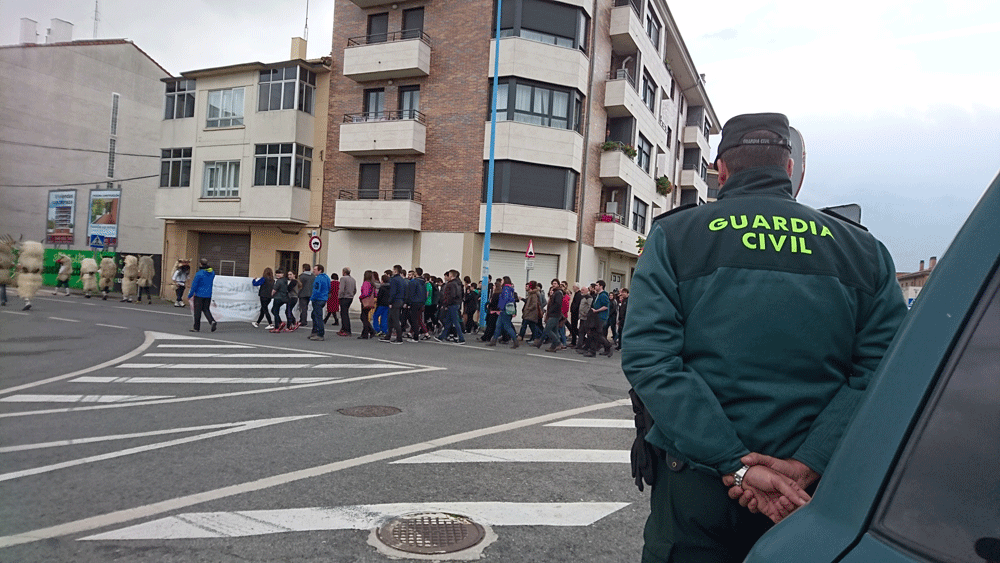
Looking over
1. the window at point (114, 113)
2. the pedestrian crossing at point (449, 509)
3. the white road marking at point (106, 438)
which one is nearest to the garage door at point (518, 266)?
the white road marking at point (106, 438)

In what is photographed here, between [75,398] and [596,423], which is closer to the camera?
[596,423]

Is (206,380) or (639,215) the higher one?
(639,215)

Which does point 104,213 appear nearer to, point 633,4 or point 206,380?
point 206,380

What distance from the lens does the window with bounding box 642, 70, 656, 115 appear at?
30358 millimetres

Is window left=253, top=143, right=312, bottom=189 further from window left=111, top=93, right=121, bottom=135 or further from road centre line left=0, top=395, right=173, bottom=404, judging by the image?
window left=111, top=93, right=121, bottom=135

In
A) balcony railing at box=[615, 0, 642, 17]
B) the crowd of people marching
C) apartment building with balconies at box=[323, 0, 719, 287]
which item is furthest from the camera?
balcony railing at box=[615, 0, 642, 17]

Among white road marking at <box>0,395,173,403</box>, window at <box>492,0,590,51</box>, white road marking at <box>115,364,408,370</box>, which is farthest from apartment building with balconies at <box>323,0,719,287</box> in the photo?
white road marking at <box>0,395,173,403</box>

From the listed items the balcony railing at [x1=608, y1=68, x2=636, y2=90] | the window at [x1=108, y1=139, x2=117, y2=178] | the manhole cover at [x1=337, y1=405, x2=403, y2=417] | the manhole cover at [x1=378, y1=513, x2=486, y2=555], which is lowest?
the manhole cover at [x1=337, y1=405, x2=403, y2=417]

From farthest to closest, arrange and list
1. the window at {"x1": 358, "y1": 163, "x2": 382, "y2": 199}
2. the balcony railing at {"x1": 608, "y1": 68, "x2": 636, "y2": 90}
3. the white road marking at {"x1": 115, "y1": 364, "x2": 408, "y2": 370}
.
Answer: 1. the balcony railing at {"x1": 608, "y1": 68, "x2": 636, "y2": 90}
2. the window at {"x1": 358, "y1": 163, "x2": 382, "y2": 199}
3. the white road marking at {"x1": 115, "y1": 364, "x2": 408, "y2": 370}

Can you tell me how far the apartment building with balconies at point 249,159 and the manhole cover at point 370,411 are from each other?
69.3 feet

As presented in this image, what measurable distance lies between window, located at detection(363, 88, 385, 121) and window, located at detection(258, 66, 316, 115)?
2746 millimetres

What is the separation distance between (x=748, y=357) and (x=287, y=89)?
28.5 metres

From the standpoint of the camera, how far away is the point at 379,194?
26125mm

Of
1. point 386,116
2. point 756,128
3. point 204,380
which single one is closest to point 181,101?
point 386,116
